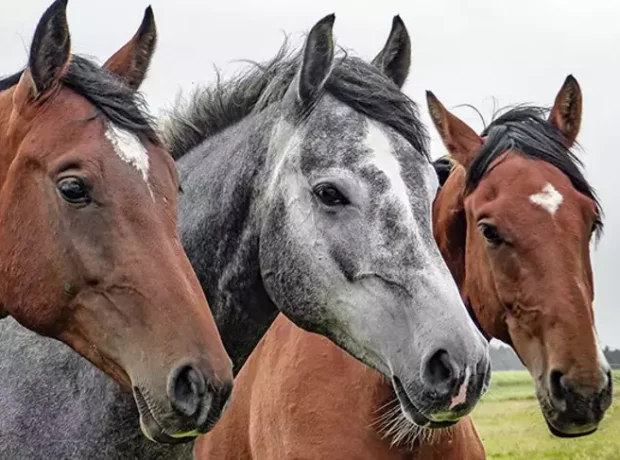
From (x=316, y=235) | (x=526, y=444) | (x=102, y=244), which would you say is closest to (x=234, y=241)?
(x=316, y=235)

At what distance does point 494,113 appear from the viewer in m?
7.43

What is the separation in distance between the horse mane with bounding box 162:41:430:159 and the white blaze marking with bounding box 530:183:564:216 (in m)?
1.20

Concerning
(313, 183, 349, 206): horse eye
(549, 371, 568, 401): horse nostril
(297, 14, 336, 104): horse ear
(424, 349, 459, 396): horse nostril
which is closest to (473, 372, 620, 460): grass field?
(549, 371, 568, 401): horse nostril

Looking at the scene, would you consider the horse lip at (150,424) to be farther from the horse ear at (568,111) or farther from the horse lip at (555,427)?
the horse ear at (568,111)

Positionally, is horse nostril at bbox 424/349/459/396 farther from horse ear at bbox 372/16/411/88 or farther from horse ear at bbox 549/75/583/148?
horse ear at bbox 549/75/583/148

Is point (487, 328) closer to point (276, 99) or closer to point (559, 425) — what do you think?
point (559, 425)

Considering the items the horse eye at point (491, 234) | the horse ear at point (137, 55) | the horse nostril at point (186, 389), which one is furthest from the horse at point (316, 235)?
the horse eye at point (491, 234)

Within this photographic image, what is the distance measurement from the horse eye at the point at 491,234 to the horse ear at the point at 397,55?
1039 millimetres

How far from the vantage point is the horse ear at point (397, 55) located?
6.10 meters

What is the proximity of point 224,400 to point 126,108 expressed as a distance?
1.46m

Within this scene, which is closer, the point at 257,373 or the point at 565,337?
the point at 565,337

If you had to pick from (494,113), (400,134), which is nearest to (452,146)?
(494,113)

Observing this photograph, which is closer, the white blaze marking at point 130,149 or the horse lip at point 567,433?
the white blaze marking at point 130,149

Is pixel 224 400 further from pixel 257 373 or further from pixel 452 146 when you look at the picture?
pixel 452 146
